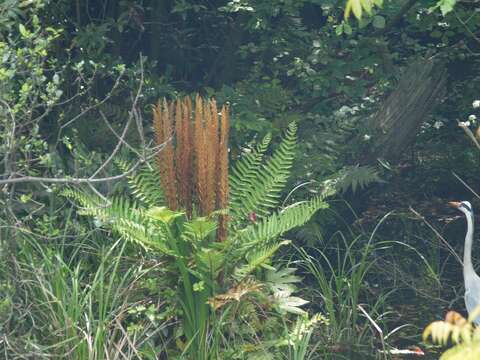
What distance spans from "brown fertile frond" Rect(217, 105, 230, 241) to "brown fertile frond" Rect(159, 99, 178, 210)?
0.26 m

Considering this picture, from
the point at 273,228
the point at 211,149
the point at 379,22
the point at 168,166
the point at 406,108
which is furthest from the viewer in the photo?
the point at 406,108

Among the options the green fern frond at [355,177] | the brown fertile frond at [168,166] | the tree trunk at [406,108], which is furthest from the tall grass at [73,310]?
the tree trunk at [406,108]

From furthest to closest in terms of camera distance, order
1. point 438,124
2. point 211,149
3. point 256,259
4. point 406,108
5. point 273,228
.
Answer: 1. point 438,124
2. point 406,108
3. point 273,228
4. point 256,259
5. point 211,149

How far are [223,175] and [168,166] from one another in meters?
0.31

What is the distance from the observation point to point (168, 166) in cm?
520

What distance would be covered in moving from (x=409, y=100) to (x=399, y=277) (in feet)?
4.63

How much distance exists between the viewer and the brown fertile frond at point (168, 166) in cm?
513

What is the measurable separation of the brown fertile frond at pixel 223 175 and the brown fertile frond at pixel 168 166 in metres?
0.26

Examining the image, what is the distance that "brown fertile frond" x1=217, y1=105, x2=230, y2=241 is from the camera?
5.18m

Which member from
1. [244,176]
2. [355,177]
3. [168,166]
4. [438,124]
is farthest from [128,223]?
[438,124]

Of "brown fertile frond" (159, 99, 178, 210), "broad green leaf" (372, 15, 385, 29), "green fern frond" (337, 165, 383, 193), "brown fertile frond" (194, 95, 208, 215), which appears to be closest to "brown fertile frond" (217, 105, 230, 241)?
"brown fertile frond" (194, 95, 208, 215)

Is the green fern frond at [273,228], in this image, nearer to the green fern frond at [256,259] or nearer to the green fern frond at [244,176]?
the green fern frond at [256,259]

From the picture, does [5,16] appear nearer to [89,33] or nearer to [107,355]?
[89,33]

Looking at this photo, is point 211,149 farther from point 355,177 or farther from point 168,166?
point 355,177
